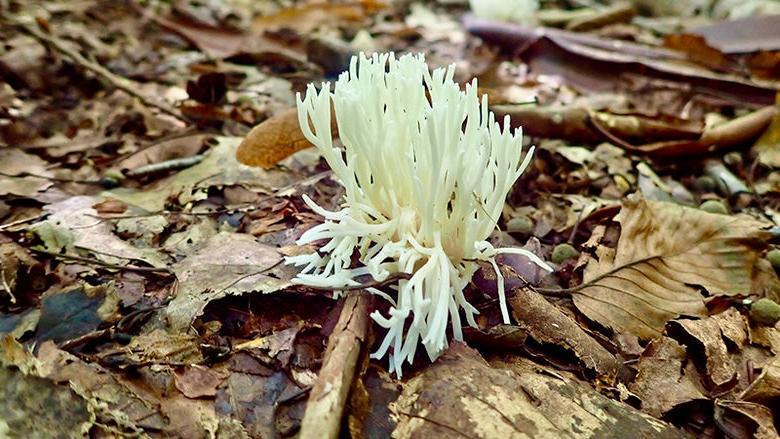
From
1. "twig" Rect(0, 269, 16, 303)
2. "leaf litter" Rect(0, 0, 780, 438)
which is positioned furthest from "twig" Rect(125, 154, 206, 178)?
"twig" Rect(0, 269, 16, 303)

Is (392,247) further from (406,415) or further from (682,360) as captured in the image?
(682,360)

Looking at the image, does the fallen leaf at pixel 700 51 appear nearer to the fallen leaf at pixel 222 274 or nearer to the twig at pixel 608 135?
the twig at pixel 608 135

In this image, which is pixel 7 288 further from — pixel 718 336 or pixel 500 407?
pixel 718 336

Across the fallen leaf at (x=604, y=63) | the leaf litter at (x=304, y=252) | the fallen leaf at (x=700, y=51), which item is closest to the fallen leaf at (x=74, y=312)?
the leaf litter at (x=304, y=252)

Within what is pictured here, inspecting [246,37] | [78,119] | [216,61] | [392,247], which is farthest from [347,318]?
[246,37]

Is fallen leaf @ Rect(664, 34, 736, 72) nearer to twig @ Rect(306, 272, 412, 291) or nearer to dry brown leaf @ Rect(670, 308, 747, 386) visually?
dry brown leaf @ Rect(670, 308, 747, 386)
